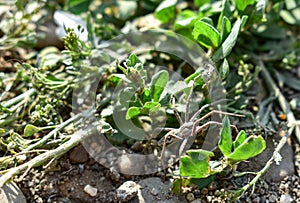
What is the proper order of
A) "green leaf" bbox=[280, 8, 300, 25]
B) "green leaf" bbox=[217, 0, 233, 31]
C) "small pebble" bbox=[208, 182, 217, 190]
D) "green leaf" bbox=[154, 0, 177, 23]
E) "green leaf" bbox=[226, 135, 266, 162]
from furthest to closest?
1. "green leaf" bbox=[280, 8, 300, 25]
2. "green leaf" bbox=[154, 0, 177, 23]
3. "green leaf" bbox=[217, 0, 233, 31]
4. "small pebble" bbox=[208, 182, 217, 190]
5. "green leaf" bbox=[226, 135, 266, 162]

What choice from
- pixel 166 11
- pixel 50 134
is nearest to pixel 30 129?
pixel 50 134

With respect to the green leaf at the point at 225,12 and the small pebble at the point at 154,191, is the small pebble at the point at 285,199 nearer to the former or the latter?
the small pebble at the point at 154,191

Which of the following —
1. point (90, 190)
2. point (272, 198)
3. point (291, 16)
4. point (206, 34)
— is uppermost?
point (206, 34)

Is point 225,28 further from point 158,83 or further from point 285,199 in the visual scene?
point 285,199

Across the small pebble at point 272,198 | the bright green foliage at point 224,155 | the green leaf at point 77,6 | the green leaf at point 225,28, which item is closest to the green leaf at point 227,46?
the green leaf at point 225,28

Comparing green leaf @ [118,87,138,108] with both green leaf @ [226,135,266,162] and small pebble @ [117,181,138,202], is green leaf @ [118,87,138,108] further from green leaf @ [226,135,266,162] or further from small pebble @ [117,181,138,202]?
green leaf @ [226,135,266,162]

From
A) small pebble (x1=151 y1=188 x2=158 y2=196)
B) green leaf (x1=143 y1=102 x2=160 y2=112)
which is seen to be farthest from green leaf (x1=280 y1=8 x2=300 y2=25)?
small pebble (x1=151 y1=188 x2=158 y2=196)

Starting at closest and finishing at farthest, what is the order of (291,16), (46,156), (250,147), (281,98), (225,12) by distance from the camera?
(250,147) < (46,156) < (225,12) < (281,98) < (291,16)
